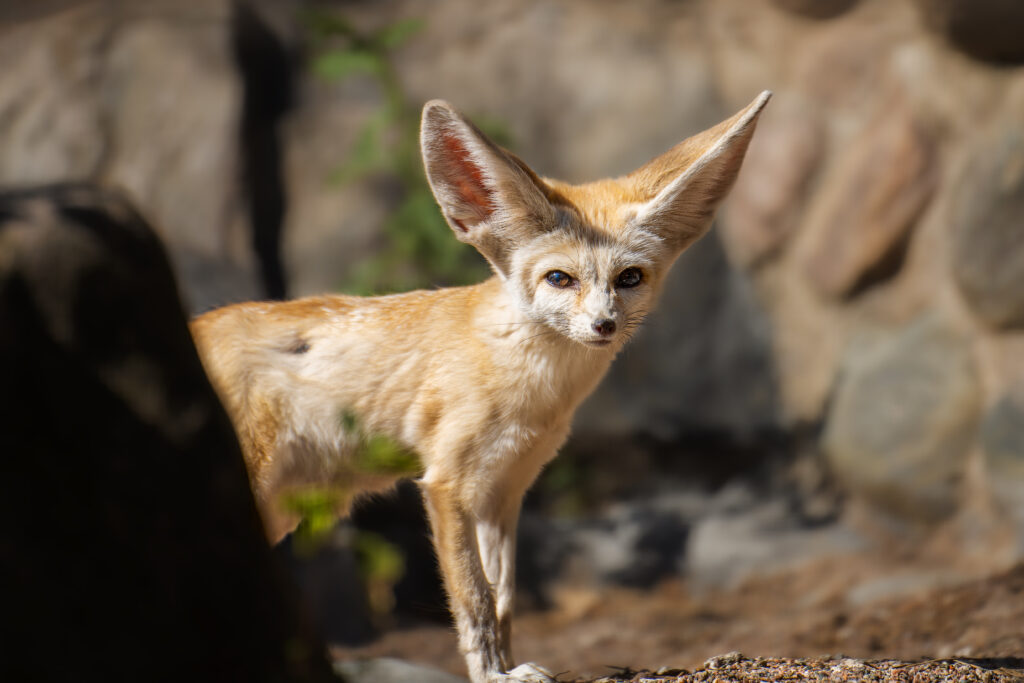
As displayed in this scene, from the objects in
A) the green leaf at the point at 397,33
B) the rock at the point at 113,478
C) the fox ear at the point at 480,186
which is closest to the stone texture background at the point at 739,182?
the green leaf at the point at 397,33

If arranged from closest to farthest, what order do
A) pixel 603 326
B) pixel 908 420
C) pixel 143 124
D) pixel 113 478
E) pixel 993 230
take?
pixel 113 478 < pixel 603 326 < pixel 993 230 < pixel 908 420 < pixel 143 124

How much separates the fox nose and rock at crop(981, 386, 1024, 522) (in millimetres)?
3106

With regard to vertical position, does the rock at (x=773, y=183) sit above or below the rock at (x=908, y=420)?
above

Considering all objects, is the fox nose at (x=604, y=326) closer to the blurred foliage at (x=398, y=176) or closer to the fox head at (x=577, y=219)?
the fox head at (x=577, y=219)

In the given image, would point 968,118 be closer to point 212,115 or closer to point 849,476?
point 849,476

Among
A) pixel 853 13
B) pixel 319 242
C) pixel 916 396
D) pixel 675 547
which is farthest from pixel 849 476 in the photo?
pixel 319 242

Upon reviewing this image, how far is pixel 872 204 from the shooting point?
504 cm

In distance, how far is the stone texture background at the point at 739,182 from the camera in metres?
4.91

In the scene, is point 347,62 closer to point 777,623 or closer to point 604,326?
point 604,326

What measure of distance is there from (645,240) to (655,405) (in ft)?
8.71

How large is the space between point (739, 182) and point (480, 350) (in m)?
2.91

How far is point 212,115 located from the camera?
532 cm

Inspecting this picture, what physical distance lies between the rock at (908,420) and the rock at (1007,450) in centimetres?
12

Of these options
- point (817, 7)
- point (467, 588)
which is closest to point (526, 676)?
point (467, 588)
